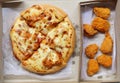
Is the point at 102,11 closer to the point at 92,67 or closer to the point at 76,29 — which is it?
the point at 76,29

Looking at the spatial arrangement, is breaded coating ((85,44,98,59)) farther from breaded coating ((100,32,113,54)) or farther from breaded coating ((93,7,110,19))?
breaded coating ((93,7,110,19))

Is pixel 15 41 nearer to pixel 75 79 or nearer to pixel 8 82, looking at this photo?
pixel 8 82

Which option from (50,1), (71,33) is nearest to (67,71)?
(71,33)

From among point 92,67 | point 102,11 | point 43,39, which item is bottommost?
point 92,67

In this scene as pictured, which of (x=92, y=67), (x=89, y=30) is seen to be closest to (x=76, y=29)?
(x=89, y=30)

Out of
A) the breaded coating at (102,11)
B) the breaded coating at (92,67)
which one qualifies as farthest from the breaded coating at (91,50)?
the breaded coating at (102,11)
